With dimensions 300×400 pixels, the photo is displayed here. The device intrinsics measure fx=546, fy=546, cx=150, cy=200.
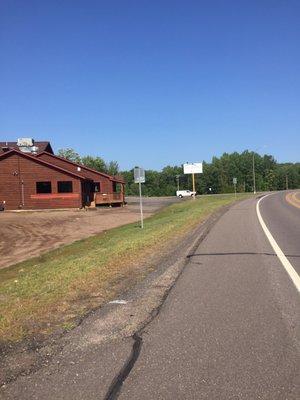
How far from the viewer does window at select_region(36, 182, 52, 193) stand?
52656 mm

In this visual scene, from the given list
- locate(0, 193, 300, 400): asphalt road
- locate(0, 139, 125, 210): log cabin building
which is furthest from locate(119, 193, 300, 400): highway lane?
locate(0, 139, 125, 210): log cabin building

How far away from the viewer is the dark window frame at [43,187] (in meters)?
52.7

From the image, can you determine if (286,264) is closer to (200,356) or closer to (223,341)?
(223,341)

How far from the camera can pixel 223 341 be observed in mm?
5820

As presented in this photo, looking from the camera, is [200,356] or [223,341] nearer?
[200,356]

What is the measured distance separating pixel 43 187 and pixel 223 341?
159 feet

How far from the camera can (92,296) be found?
8344 mm

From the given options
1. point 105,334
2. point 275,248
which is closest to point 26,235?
point 275,248

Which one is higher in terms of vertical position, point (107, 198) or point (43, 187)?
point (43, 187)

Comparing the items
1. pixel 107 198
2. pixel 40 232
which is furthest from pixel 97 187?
pixel 40 232

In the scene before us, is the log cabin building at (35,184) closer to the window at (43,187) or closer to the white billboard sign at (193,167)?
the window at (43,187)

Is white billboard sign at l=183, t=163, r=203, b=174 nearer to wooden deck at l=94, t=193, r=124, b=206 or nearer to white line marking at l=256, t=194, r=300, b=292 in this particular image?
wooden deck at l=94, t=193, r=124, b=206

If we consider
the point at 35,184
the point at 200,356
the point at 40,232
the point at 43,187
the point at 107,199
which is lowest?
the point at 40,232

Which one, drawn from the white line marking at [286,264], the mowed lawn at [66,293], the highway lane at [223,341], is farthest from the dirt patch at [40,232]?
the highway lane at [223,341]
